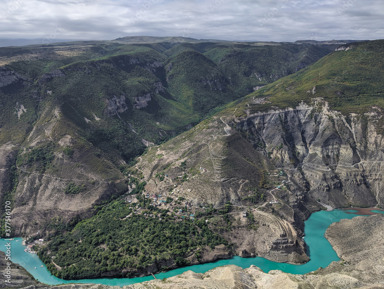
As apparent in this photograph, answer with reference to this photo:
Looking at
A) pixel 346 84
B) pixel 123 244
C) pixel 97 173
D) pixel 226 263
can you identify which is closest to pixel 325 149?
pixel 346 84

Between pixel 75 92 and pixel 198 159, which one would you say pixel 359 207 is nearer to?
pixel 198 159

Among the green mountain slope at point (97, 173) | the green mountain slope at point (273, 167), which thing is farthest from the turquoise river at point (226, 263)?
the green mountain slope at point (273, 167)

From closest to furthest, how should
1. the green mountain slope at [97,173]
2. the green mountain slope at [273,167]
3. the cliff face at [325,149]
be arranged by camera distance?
the green mountain slope at [97,173] < the green mountain slope at [273,167] < the cliff face at [325,149]

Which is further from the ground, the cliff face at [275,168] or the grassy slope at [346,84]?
the grassy slope at [346,84]

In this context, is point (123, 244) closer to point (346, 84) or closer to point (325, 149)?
point (325, 149)

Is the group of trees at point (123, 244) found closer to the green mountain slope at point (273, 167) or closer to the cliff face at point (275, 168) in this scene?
the green mountain slope at point (273, 167)

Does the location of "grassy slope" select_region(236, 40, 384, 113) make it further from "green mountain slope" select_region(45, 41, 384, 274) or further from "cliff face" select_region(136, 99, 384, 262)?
"cliff face" select_region(136, 99, 384, 262)

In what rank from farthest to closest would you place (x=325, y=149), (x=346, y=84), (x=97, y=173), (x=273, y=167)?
(x=346, y=84)
(x=325, y=149)
(x=273, y=167)
(x=97, y=173)

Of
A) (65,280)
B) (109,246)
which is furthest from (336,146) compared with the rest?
(65,280)
